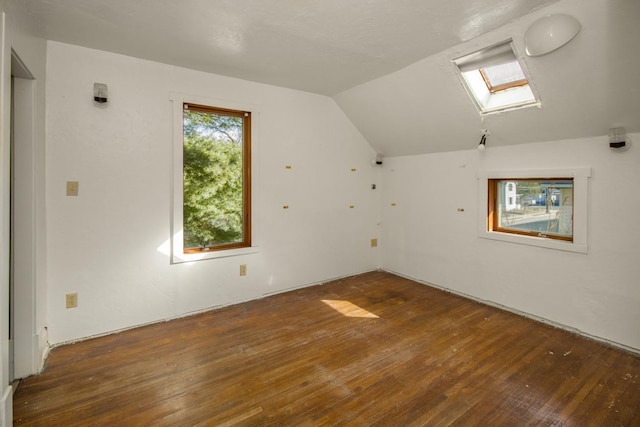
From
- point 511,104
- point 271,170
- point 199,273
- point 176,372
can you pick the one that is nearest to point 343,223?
point 271,170

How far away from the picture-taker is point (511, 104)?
292 cm

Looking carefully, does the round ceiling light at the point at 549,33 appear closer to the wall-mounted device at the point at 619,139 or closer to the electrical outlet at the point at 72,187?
the wall-mounted device at the point at 619,139

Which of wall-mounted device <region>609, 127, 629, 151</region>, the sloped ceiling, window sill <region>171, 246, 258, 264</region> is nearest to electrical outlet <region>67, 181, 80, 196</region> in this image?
window sill <region>171, 246, 258, 264</region>

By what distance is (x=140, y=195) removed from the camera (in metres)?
2.91

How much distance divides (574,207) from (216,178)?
338 centimetres

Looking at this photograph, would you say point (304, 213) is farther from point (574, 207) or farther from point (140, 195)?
point (574, 207)

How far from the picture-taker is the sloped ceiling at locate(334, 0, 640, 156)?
2.03 meters

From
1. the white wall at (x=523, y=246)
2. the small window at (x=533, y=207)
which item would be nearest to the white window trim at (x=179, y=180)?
the white wall at (x=523, y=246)

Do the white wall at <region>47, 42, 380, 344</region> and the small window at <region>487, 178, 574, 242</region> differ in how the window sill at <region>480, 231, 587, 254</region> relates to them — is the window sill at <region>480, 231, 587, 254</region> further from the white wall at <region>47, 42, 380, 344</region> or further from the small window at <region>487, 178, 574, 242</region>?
the white wall at <region>47, 42, 380, 344</region>

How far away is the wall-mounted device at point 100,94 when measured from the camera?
104 inches

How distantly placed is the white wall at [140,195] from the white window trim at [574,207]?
1.91 m

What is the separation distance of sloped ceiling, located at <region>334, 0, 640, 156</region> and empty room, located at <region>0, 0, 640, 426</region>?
0.02 metres

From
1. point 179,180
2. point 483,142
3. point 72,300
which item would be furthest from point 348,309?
point 72,300

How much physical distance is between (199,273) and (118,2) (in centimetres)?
229
